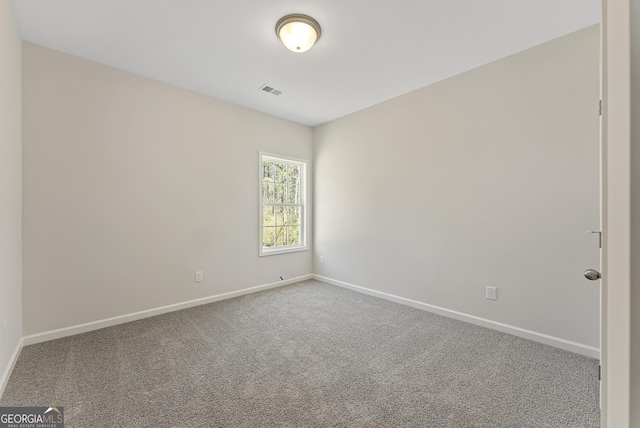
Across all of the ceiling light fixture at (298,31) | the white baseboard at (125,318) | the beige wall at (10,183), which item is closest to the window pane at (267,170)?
the white baseboard at (125,318)

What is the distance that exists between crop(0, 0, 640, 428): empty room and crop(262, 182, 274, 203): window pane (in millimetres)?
317

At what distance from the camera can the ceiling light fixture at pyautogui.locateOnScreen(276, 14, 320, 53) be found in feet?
6.74

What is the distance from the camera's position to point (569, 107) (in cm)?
222

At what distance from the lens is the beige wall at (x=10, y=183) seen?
5.77ft

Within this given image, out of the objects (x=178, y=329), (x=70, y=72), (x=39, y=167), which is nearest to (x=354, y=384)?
(x=178, y=329)

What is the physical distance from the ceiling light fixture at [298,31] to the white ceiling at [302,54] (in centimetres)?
5

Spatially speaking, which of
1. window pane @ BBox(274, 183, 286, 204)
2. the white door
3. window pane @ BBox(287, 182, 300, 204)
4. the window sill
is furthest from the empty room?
window pane @ BBox(287, 182, 300, 204)

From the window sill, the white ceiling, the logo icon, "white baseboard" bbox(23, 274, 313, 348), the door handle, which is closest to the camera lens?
the door handle

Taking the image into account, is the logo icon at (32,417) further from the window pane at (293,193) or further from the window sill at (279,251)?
the window pane at (293,193)

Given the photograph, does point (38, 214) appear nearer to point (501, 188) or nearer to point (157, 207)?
point (157, 207)

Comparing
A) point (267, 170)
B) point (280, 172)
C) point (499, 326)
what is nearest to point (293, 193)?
point (280, 172)

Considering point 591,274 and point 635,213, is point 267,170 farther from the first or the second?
point 635,213

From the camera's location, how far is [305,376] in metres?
1.90

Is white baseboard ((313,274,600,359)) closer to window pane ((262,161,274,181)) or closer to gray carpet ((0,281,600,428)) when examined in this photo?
gray carpet ((0,281,600,428))
